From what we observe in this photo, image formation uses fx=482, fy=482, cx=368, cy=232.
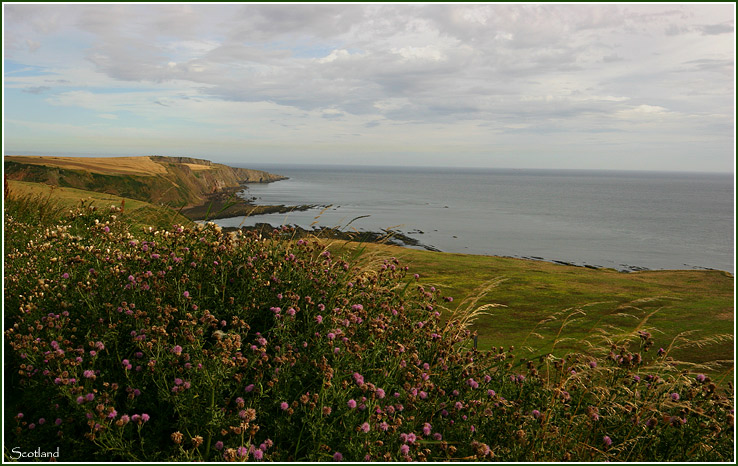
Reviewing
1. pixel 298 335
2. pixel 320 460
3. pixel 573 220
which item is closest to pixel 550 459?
pixel 320 460

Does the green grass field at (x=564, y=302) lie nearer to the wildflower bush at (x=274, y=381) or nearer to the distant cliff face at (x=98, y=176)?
the wildflower bush at (x=274, y=381)

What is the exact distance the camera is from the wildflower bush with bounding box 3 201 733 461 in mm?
3684

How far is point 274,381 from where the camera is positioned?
3793mm

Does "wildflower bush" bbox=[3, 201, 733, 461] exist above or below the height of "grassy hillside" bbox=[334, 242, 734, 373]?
above

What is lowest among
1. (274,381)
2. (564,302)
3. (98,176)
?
(564,302)

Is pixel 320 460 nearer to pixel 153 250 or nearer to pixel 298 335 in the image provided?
pixel 298 335

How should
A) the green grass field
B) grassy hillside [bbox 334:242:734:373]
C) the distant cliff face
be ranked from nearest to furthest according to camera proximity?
the green grass field → grassy hillside [bbox 334:242:734:373] → the distant cliff face

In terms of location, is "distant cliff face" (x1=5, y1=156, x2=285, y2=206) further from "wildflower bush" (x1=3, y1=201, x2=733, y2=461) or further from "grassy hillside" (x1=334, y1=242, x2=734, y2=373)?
"wildflower bush" (x1=3, y1=201, x2=733, y2=461)

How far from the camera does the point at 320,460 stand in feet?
11.7

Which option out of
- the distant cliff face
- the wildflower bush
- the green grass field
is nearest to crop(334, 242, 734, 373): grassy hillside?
the green grass field

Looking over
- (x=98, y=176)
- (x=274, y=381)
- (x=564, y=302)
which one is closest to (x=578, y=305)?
(x=564, y=302)

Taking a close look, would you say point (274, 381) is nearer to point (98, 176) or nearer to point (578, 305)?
point (578, 305)

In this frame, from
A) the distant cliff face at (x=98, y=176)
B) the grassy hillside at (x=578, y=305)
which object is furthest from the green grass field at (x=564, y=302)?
the distant cliff face at (x=98, y=176)

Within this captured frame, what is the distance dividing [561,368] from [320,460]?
276 centimetres
